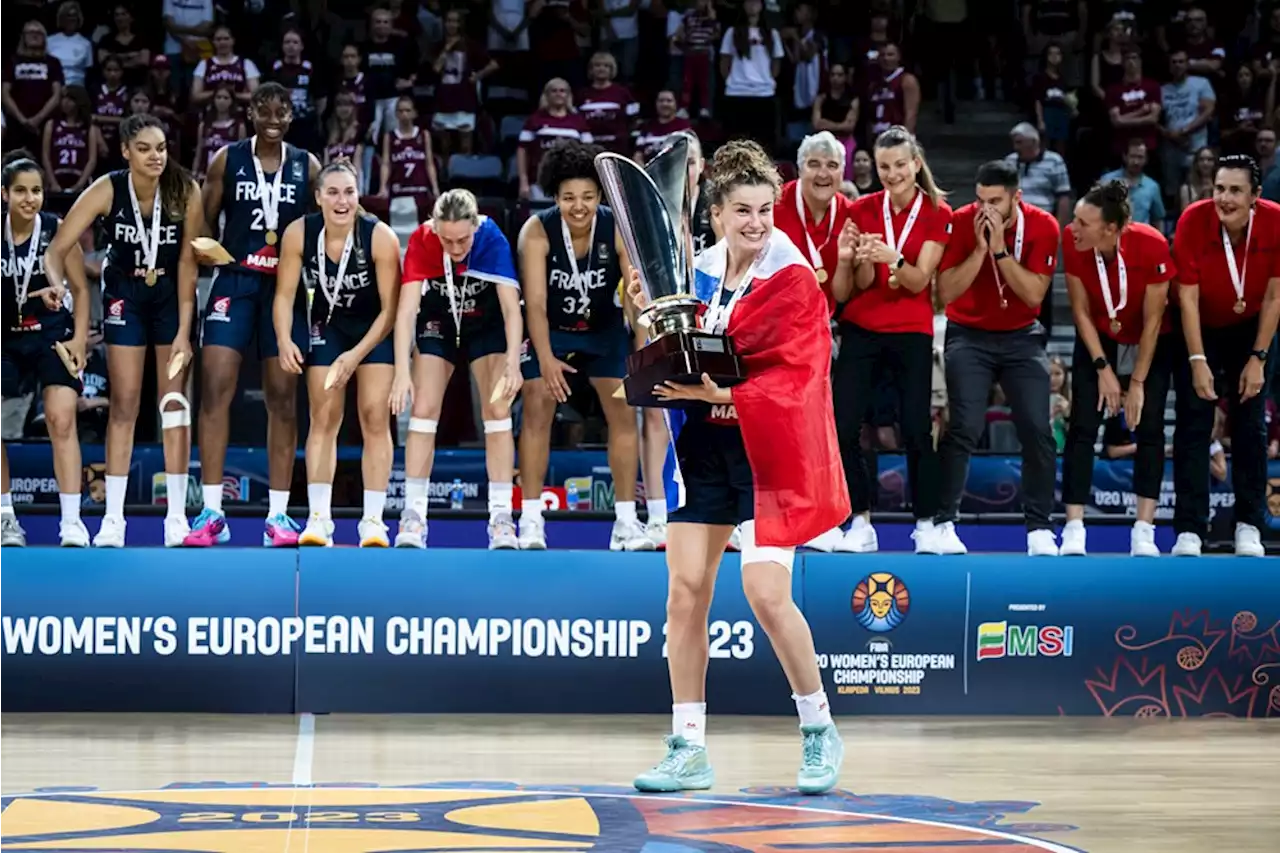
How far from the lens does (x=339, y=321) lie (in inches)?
326

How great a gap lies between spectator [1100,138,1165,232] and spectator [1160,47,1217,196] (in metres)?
1.10

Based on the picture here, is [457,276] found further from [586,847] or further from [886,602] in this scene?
[586,847]

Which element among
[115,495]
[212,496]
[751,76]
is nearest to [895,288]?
[212,496]

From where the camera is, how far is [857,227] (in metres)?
8.09

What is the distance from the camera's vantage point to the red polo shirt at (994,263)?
27.3 ft

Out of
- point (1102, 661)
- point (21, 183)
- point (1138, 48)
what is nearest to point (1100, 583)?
point (1102, 661)

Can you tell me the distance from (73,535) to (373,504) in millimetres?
1333

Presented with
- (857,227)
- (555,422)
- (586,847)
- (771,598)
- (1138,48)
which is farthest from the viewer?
(1138,48)

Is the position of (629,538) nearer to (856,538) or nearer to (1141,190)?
(856,538)

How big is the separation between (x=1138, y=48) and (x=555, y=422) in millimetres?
6949

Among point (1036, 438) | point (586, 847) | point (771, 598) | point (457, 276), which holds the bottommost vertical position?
point (586, 847)

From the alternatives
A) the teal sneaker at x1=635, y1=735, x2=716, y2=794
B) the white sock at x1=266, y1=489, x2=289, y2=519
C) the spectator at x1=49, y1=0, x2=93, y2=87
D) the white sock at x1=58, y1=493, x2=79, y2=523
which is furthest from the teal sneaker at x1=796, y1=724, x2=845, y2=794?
the spectator at x1=49, y1=0, x2=93, y2=87

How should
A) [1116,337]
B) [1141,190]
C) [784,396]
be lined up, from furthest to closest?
[1141,190]
[1116,337]
[784,396]

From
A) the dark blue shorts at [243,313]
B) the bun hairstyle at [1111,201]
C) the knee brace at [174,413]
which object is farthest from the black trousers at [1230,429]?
the knee brace at [174,413]
